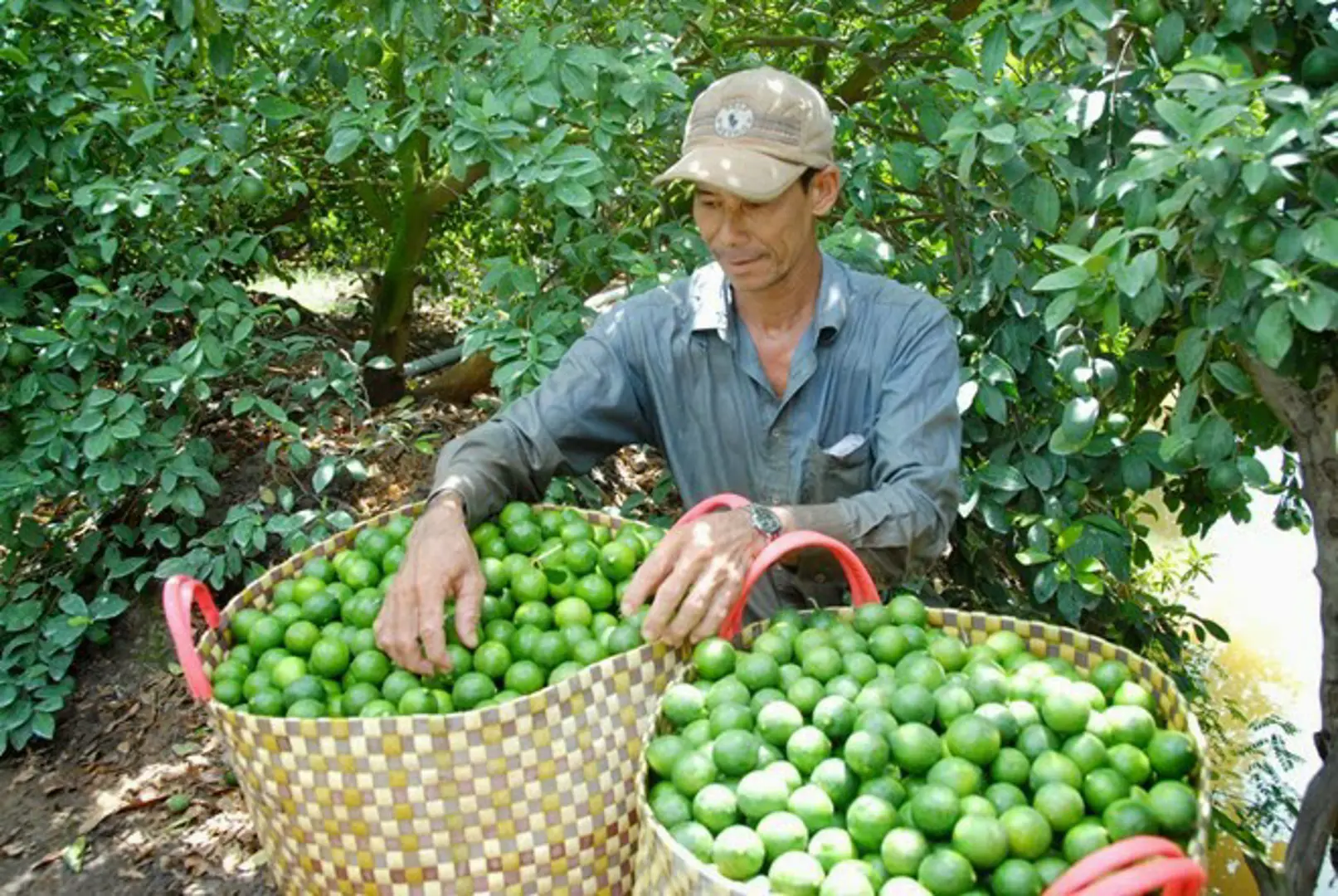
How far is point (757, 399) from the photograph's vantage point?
2.78m

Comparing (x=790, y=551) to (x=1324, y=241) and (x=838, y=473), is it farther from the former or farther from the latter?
(x=1324, y=241)

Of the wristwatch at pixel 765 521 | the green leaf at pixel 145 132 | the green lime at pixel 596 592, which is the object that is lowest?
the green lime at pixel 596 592

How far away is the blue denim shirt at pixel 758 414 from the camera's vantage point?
2.44m

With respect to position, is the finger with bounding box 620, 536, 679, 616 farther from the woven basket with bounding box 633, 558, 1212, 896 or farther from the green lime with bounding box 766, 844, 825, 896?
the green lime with bounding box 766, 844, 825, 896

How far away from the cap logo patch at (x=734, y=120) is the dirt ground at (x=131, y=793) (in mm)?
1940

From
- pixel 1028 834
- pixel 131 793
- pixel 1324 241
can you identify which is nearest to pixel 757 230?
pixel 1324 241

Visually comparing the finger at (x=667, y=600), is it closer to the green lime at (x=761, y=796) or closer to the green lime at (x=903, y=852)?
the green lime at (x=761, y=796)

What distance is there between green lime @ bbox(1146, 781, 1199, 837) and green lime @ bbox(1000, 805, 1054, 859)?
148 mm

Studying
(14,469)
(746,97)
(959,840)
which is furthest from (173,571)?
(959,840)

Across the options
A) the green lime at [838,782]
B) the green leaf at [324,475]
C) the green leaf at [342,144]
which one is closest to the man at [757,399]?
the green lime at [838,782]

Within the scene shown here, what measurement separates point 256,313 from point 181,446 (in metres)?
0.59

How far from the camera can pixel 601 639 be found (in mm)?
2086

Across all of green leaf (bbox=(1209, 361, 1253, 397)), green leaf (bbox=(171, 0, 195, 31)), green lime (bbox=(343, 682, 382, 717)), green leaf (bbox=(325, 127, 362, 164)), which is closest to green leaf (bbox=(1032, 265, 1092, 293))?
green leaf (bbox=(1209, 361, 1253, 397))

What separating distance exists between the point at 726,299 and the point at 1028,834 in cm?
154
